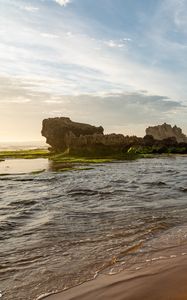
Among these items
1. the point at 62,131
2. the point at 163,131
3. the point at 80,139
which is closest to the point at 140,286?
the point at 80,139

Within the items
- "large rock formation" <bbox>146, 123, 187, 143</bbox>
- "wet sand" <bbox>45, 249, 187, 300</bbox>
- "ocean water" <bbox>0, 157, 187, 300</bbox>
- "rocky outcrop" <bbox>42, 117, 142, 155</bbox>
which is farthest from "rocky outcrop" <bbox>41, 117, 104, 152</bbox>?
"wet sand" <bbox>45, 249, 187, 300</bbox>

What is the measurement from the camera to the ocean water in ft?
20.7

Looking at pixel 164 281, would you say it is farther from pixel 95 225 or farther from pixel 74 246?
pixel 95 225

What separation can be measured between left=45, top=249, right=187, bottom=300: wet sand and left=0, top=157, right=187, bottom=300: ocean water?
36 centimetres

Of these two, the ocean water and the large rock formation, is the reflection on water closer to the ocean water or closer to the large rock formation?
the ocean water

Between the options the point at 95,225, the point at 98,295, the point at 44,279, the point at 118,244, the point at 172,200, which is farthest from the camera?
the point at 172,200

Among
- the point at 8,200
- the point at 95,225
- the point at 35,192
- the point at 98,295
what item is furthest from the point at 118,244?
the point at 35,192

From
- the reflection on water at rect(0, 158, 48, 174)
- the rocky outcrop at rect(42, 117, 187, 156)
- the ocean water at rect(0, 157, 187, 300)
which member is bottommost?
the ocean water at rect(0, 157, 187, 300)

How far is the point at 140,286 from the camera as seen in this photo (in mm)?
5309

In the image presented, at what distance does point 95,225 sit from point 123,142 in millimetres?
61098

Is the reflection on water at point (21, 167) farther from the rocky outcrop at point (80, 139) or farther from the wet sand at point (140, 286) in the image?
the wet sand at point (140, 286)

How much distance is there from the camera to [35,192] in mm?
18953

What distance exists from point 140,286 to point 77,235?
4008 millimetres

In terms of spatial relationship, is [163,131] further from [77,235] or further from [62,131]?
[77,235]
